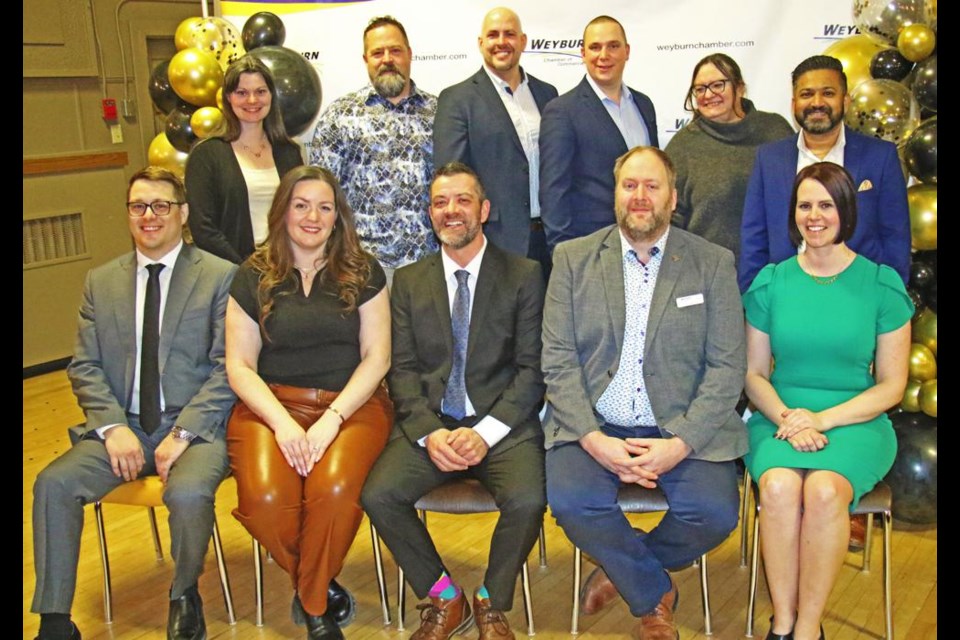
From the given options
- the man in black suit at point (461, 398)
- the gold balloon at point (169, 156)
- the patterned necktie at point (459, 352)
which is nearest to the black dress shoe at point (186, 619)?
the man in black suit at point (461, 398)

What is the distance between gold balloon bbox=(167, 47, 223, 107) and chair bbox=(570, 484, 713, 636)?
3197 millimetres

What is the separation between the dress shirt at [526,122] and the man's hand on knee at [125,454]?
1875mm

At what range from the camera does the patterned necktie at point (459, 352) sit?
10.2ft

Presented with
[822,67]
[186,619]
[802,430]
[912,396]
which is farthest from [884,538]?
[186,619]

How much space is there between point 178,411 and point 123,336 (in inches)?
12.9

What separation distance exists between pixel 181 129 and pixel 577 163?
231 centimetres

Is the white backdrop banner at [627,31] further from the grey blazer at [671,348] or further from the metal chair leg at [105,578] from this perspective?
the metal chair leg at [105,578]

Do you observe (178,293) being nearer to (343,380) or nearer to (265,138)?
(343,380)

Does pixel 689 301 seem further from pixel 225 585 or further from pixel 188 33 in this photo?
pixel 188 33

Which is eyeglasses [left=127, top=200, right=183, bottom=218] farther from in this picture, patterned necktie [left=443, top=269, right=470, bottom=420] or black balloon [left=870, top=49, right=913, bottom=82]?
black balloon [left=870, top=49, right=913, bottom=82]

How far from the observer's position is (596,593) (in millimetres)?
3143

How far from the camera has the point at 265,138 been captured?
3.95 metres
